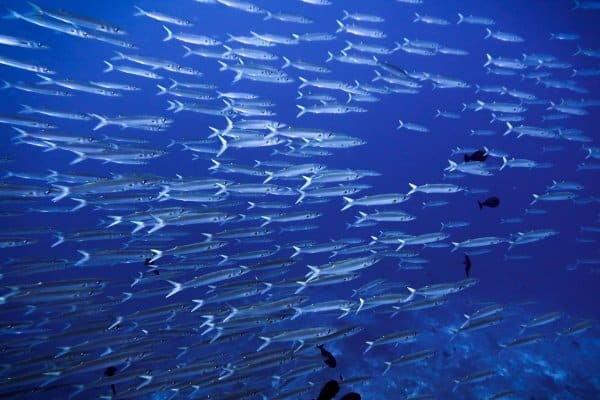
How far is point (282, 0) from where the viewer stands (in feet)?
196

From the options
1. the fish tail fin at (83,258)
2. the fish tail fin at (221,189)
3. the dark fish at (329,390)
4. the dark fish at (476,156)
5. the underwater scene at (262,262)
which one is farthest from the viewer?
the fish tail fin at (221,189)

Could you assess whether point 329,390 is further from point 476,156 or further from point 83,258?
point 476,156

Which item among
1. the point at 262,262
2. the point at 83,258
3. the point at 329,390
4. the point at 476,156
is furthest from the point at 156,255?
the point at 476,156

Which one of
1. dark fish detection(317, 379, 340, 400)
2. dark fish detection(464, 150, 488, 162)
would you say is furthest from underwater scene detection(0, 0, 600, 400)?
dark fish detection(464, 150, 488, 162)

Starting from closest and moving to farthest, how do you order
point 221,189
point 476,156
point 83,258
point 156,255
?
point 83,258, point 156,255, point 476,156, point 221,189

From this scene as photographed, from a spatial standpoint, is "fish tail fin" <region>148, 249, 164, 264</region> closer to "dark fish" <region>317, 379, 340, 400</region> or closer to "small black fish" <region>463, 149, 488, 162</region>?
"dark fish" <region>317, 379, 340, 400</region>

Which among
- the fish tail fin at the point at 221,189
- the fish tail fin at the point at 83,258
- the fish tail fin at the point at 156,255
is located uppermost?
the fish tail fin at the point at 221,189

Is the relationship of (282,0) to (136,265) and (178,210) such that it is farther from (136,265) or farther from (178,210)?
(178,210)

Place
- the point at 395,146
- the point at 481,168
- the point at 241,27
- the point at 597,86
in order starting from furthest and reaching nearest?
the point at 241,27 → the point at 395,146 → the point at 597,86 → the point at 481,168

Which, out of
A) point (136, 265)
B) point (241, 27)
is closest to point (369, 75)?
point (241, 27)

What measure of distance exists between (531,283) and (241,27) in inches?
2194

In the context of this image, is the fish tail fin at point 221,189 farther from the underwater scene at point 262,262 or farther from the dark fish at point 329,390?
the dark fish at point 329,390

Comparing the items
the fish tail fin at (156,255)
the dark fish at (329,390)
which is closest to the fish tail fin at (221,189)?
the fish tail fin at (156,255)

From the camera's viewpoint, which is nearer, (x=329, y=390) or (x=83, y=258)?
(x=329, y=390)
